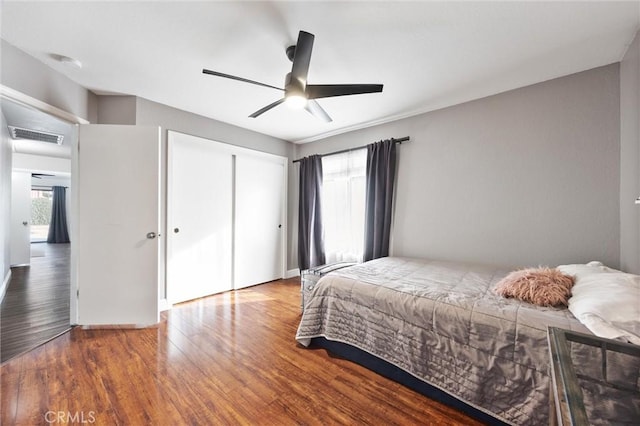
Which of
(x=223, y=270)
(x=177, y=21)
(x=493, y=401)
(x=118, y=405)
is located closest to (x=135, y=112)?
(x=177, y=21)

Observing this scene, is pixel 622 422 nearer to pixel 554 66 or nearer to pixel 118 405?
pixel 118 405

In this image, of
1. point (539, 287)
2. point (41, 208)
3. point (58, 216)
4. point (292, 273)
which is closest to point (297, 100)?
point (539, 287)

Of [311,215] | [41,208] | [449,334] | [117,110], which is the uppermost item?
→ [117,110]

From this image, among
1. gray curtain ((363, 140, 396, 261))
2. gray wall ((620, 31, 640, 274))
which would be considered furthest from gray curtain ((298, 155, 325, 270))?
gray wall ((620, 31, 640, 274))

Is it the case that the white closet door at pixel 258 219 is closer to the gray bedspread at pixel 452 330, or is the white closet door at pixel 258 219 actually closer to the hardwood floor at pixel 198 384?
the hardwood floor at pixel 198 384

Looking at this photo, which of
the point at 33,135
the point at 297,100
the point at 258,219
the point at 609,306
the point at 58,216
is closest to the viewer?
the point at 609,306

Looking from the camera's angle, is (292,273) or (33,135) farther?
(292,273)

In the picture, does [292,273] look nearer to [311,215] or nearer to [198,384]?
[311,215]

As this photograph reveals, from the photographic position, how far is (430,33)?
5.65ft

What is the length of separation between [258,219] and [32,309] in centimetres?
275

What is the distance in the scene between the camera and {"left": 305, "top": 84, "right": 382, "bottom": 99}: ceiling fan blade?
5.80ft

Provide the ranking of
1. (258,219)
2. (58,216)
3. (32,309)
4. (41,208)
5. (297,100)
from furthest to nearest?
(41,208)
(58,216)
(258,219)
(32,309)
(297,100)

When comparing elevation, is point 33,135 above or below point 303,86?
above

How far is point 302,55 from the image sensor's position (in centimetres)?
159
